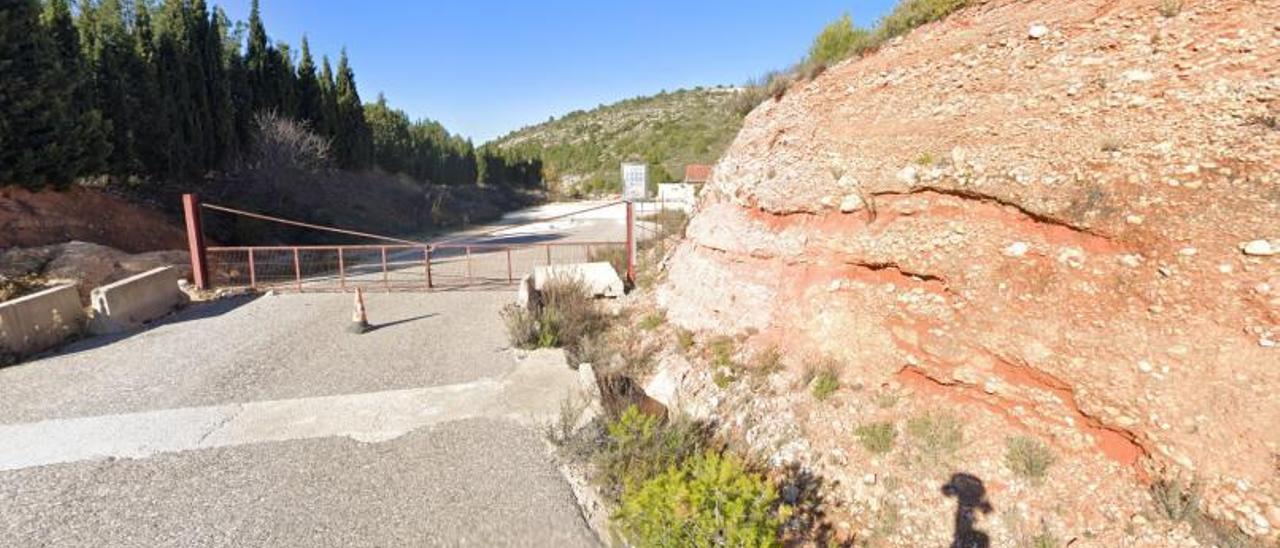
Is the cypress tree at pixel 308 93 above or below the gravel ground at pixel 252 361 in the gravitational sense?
above

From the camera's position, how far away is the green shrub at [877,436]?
16.7 feet

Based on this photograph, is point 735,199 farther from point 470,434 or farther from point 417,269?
point 417,269

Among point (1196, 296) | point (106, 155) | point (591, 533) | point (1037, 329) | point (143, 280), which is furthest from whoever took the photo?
point (106, 155)

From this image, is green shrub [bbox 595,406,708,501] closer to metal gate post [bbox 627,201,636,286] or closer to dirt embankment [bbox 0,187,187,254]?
metal gate post [bbox 627,201,636,286]

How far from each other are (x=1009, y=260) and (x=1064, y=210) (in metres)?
0.62

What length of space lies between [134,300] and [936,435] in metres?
12.1

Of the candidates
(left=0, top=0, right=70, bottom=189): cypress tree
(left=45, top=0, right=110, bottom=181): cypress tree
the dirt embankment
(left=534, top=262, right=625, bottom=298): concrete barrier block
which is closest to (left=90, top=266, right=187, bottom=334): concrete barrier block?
(left=534, top=262, right=625, bottom=298): concrete barrier block

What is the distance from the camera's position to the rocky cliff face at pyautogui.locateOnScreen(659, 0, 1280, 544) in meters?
3.91

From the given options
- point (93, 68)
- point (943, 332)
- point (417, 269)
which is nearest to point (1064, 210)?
point (943, 332)

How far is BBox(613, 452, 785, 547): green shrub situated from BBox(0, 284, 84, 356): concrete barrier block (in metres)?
8.95

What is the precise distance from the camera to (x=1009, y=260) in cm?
508

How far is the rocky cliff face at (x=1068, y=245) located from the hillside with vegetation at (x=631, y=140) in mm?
35314

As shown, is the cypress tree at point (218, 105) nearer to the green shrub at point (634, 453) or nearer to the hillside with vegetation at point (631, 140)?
the green shrub at point (634, 453)

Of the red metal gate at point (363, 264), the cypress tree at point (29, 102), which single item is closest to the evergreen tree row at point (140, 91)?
the cypress tree at point (29, 102)
